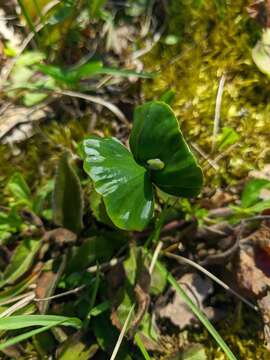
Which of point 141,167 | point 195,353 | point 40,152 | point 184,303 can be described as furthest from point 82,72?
point 195,353

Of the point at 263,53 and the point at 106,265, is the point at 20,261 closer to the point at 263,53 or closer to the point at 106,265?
the point at 106,265

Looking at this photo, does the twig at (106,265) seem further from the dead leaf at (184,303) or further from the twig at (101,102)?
the twig at (101,102)

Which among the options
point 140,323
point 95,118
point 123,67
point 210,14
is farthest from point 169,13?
point 140,323

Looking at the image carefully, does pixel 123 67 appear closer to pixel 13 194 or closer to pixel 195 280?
pixel 13 194

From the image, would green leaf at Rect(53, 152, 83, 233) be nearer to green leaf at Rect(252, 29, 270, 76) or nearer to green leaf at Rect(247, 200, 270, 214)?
green leaf at Rect(247, 200, 270, 214)

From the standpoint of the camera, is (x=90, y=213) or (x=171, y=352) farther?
(x=90, y=213)

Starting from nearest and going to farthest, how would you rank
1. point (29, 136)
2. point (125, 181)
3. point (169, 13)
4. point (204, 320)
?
point (125, 181), point (204, 320), point (29, 136), point (169, 13)
